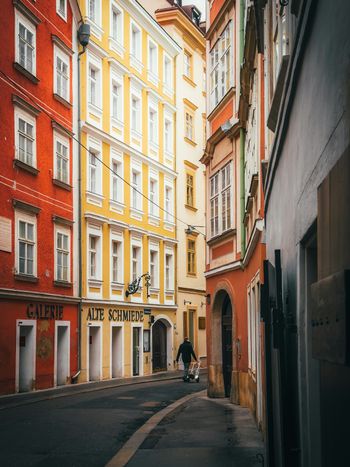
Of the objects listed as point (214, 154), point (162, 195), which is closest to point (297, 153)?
point (214, 154)

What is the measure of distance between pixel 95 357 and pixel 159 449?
70.1 ft

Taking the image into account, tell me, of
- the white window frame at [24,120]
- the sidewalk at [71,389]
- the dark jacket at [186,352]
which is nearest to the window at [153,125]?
the dark jacket at [186,352]

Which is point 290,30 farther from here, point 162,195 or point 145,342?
point 162,195

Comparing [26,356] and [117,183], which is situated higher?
[117,183]

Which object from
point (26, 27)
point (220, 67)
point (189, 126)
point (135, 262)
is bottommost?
point (135, 262)

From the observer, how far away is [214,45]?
77.3ft

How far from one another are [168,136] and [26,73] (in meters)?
16.9

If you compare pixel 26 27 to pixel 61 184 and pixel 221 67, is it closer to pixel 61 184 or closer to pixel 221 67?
pixel 61 184

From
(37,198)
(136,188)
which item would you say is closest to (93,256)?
(136,188)

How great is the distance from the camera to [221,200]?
2202 cm

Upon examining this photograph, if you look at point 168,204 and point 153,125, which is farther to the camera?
point 168,204

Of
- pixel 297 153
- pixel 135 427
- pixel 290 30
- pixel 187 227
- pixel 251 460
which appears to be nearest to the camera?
pixel 297 153

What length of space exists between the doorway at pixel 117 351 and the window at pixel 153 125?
1020cm

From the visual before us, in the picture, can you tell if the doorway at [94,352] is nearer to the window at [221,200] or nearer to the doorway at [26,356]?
the doorway at [26,356]
